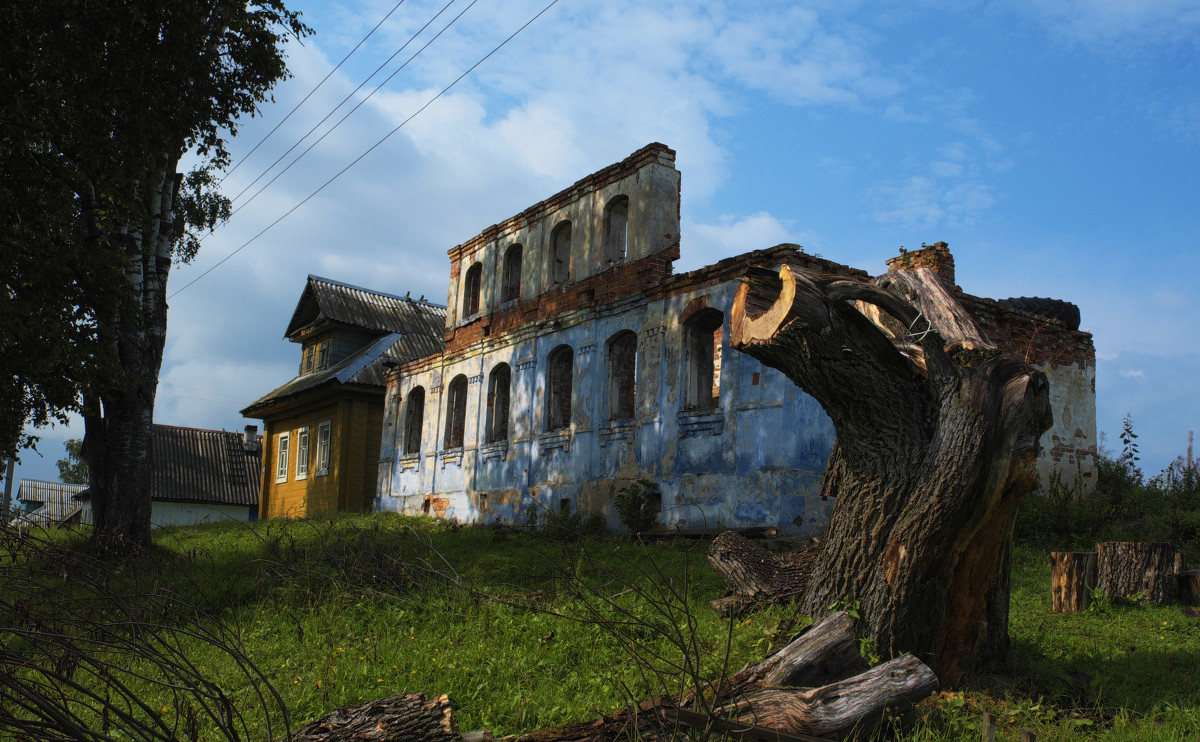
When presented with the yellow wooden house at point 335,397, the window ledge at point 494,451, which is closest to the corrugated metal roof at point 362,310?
the yellow wooden house at point 335,397

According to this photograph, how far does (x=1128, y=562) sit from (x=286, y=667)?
300 inches

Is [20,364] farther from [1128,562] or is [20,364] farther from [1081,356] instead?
[1081,356]

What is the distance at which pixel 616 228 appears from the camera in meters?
16.8

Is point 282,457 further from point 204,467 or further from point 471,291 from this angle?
point 204,467

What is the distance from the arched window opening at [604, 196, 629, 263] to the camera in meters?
16.5

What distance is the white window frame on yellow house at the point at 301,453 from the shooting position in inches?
983

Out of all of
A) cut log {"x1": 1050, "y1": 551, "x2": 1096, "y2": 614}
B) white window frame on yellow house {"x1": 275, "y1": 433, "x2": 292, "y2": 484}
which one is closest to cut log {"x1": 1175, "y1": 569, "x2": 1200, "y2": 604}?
cut log {"x1": 1050, "y1": 551, "x2": 1096, "y2": 614}

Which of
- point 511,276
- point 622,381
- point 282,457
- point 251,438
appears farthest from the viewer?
point 251,438

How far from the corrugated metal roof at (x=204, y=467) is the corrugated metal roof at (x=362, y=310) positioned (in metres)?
8.06

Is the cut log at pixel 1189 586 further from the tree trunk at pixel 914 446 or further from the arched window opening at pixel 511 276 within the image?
the arched window opening at pixel 511 276

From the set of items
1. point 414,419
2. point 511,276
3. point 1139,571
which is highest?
point 511,276

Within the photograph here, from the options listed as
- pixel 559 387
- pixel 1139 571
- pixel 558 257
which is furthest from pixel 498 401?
pixel 1139 571

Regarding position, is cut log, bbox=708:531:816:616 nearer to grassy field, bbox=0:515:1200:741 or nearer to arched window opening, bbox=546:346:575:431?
grassy field, bbox=0:515:1200:741

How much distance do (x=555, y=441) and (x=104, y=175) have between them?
28.5ft
